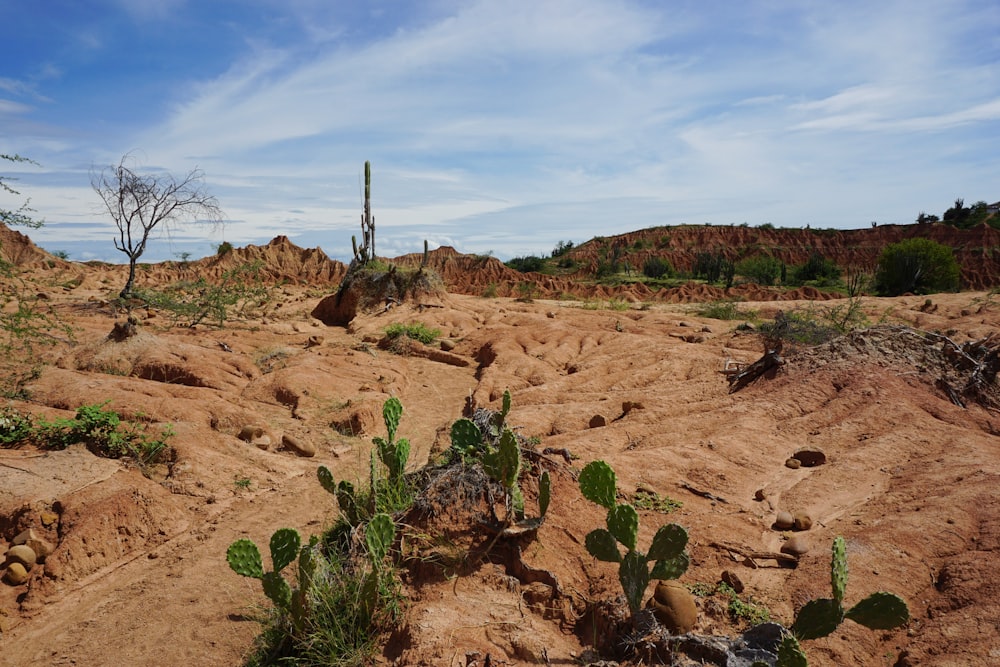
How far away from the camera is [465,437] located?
4.30 metres

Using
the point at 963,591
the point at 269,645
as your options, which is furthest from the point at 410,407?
the point at 963,591

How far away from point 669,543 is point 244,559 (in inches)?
97.3

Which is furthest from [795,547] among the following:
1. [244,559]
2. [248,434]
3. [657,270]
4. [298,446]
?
[657,270]

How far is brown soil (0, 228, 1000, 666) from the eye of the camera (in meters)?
3.32

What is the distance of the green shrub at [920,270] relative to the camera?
28344 mm

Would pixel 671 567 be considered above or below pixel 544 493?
below

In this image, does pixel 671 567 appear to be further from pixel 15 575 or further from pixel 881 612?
pixel 15 575

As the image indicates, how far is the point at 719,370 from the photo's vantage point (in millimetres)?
9680

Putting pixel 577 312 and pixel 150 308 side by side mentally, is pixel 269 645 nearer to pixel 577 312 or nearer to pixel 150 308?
pixel 150 308

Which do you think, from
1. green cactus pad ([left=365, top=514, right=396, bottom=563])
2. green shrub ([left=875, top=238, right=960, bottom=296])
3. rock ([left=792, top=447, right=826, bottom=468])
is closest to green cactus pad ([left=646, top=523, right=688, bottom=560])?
green cactus pad ([left=365, top=514, right=396, bottom=563])

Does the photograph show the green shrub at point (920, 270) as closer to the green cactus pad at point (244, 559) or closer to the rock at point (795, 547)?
the rock at point (795, 547)

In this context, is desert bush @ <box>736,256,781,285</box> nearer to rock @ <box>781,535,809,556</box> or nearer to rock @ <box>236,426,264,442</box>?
rock @ <box>236,426,264,442</box>

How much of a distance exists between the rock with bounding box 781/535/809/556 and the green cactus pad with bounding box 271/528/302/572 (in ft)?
10.6

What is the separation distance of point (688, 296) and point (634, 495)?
88.4 ft
